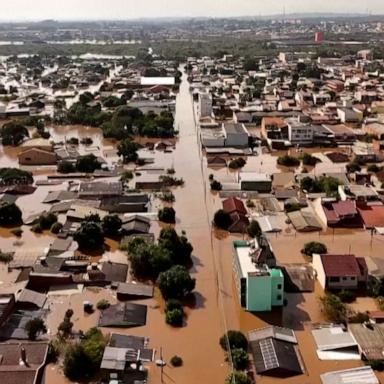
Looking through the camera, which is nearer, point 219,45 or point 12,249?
point 12,249

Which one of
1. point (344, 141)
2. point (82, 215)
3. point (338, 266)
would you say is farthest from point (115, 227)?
point (344, 141)

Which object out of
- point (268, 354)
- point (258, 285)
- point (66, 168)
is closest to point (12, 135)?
point (66, 168)

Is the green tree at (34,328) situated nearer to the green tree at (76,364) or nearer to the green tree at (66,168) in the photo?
the green tree at (76,364)

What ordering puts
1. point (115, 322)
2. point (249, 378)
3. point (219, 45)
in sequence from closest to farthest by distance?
point (249, 378), point (115, 322), point (219, 45)

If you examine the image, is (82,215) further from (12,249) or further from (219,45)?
(219,45)

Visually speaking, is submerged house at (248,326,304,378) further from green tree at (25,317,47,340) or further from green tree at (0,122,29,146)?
green tree at (0,122,29,146)

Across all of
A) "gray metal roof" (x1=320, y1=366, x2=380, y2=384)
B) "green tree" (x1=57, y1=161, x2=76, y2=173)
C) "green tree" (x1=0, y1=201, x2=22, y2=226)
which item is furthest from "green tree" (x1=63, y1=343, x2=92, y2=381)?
"green tree" (x1=57, y1=161, x2=76, y2=173)

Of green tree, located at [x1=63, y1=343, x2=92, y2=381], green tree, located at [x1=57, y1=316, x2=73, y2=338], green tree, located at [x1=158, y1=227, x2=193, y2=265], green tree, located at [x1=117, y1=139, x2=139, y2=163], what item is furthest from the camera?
green tree, located at [x1=117, y1=139, x2=139, y2=163]

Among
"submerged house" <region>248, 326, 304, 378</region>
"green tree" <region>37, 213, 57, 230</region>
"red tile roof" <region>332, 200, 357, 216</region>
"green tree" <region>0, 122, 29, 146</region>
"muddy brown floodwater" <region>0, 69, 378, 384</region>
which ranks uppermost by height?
"green tree" <region>0, 122, 29, 146</region>

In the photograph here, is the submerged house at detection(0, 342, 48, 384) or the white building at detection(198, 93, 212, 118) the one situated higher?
the submerged house at detection(0, 342, 48, 384)
